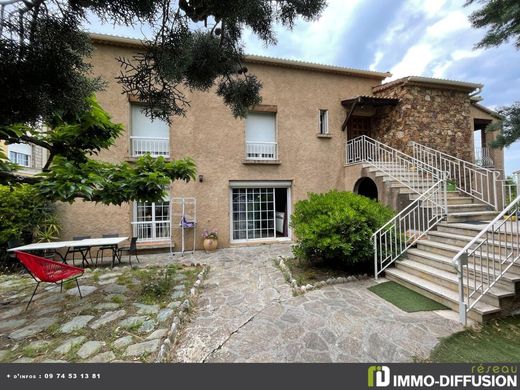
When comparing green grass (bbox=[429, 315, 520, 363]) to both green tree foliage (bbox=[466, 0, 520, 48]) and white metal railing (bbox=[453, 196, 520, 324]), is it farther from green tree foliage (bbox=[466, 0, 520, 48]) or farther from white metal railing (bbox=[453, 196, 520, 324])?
green tree foliage (bbox=[466, 0, 520, 48])

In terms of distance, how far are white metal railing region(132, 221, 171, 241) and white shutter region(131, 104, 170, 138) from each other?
3.19 metres

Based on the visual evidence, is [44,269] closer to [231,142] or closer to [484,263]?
[231,142]

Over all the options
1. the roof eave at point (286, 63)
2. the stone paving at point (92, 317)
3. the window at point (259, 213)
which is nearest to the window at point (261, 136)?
the window at point (259, 213)

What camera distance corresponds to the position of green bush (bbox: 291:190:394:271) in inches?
202

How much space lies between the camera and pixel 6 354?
2.84 metres

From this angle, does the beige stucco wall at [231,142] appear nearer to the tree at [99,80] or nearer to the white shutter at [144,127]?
the white shutter at [144,127]

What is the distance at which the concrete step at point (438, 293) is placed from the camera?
344 centimetres

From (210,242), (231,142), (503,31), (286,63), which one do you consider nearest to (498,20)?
(503,31)

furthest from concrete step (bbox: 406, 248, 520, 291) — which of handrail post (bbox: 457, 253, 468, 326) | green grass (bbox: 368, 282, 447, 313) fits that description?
green grass (bbox: 368, 282, 447, 313)

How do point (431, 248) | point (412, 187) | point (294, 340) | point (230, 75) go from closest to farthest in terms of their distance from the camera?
point (294, 340), point (230, 75), point (431, 248), point (412, 187)

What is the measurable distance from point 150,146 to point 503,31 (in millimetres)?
10243
